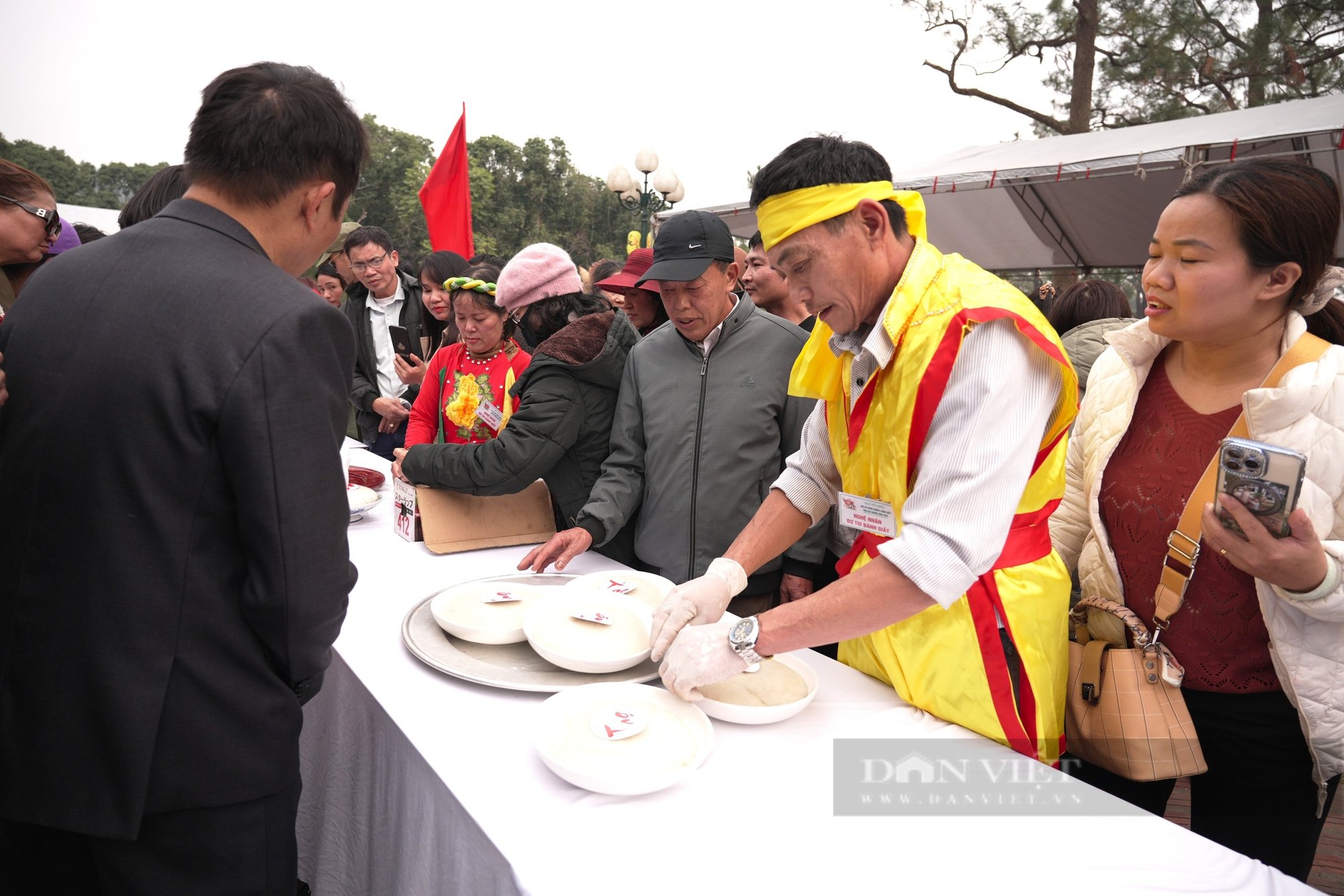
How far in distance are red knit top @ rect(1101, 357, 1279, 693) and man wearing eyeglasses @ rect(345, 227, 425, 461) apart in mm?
3517

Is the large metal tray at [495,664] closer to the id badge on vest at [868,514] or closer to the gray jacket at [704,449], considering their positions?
the id badge on vest at [868,514]

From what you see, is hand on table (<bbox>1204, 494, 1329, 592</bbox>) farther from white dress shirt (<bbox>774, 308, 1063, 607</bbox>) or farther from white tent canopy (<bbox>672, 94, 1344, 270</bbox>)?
white tent canopy (<bbox>672, 94, 1344, 270</bbox>)

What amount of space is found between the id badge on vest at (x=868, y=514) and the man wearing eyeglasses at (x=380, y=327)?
129 inches

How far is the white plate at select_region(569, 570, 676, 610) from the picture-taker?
1.66 metres

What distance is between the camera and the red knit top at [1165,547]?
1.30 m

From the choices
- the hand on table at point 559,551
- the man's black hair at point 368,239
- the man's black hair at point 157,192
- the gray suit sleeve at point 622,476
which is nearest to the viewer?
the hand on table at point 559,551

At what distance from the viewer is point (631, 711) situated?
120 centimetres

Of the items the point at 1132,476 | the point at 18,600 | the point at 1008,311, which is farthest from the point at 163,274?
the point at 1132,476

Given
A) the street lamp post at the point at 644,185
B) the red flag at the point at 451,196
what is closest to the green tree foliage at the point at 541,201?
the street lamp post at the point at 644,185

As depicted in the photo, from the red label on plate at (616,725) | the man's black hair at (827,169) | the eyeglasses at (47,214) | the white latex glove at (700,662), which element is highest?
the eyeglasses at (47,214)

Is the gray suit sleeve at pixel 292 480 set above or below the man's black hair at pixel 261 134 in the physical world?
below

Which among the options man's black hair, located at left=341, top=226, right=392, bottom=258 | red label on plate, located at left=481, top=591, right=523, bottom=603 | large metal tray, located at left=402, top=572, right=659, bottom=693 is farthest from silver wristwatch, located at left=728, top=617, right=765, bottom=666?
man's black hair, located at left=341, top=226, right=392, bottom=258

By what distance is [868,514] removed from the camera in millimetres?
1314

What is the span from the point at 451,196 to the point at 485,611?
17.7ft
